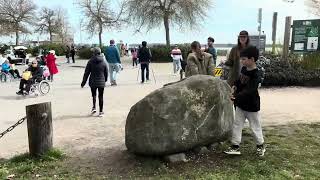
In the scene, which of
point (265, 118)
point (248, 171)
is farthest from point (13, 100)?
point (248, 171)

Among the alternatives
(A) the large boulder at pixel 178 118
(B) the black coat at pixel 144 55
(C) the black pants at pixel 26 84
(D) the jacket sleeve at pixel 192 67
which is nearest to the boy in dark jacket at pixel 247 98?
(A) the large boulder at pixel 178 118

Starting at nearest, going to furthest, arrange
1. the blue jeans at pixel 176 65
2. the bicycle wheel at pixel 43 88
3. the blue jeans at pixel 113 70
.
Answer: the bicycle wheel at pixel 43 88, the blue jeans at pixel 113 70, the blue jeans at pixel 176 65

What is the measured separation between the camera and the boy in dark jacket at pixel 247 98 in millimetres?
6699

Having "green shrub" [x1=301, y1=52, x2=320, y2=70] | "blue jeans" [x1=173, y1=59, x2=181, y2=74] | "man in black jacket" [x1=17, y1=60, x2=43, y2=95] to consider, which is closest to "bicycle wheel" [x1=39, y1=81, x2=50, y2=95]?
"man in black jacket" [x1=17, y1=60, x2=43, y2=95]

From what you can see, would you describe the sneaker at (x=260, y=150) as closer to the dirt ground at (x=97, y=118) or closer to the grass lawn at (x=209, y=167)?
the grass lawn at (x=209, y=167)

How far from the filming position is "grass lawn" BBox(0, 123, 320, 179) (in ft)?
20.1

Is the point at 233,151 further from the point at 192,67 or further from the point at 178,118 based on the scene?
the point at 192,67

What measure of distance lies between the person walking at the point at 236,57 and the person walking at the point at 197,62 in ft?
Answer: 1.18

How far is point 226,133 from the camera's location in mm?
7184

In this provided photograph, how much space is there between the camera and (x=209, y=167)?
6457mm

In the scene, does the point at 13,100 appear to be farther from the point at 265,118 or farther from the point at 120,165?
the point at 120,165

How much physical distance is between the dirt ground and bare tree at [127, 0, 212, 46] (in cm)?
2428

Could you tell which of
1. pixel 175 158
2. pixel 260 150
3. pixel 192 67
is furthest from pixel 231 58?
pixel 175 158

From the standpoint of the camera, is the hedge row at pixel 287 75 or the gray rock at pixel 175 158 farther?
the hedge row at pixel 287 75
